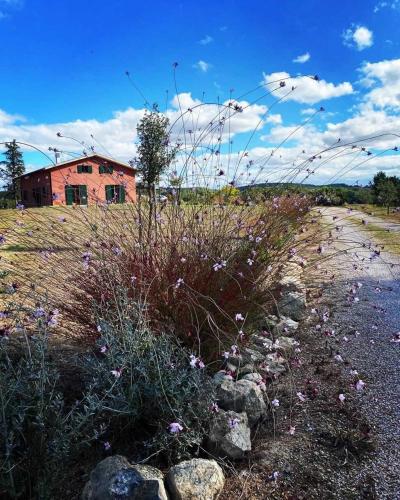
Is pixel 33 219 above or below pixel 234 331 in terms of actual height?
above

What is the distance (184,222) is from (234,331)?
103cm

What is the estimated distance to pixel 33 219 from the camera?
374 cm

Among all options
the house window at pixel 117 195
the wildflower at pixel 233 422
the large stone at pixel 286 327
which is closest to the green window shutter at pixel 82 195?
the house window at pixel 117 195

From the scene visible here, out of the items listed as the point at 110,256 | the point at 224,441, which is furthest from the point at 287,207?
the point at 224,441

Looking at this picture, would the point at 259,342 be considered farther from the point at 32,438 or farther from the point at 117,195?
the point at 32,438

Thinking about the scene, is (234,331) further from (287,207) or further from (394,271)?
(394,271)

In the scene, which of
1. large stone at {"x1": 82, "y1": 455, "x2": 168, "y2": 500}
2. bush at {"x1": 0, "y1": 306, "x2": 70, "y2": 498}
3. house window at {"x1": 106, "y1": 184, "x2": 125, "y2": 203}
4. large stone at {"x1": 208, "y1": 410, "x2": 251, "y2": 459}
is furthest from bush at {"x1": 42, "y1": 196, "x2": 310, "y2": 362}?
large stone at {"x1": 82, "y1": 455, "x2": 168, "y2": 500}

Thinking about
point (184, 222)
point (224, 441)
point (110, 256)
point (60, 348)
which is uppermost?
point (184, 222)

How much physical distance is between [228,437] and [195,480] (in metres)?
0.35

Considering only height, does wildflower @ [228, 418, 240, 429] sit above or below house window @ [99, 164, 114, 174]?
below

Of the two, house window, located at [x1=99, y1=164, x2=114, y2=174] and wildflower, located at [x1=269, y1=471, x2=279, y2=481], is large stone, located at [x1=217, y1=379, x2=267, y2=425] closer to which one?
wildflower, located at [x1=269, y1=471, x2=279, y2=481]

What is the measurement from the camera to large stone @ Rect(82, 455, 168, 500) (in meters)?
1.80

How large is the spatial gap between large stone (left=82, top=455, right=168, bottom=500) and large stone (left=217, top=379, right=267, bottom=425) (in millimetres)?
695

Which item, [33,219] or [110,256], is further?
[33,219]
